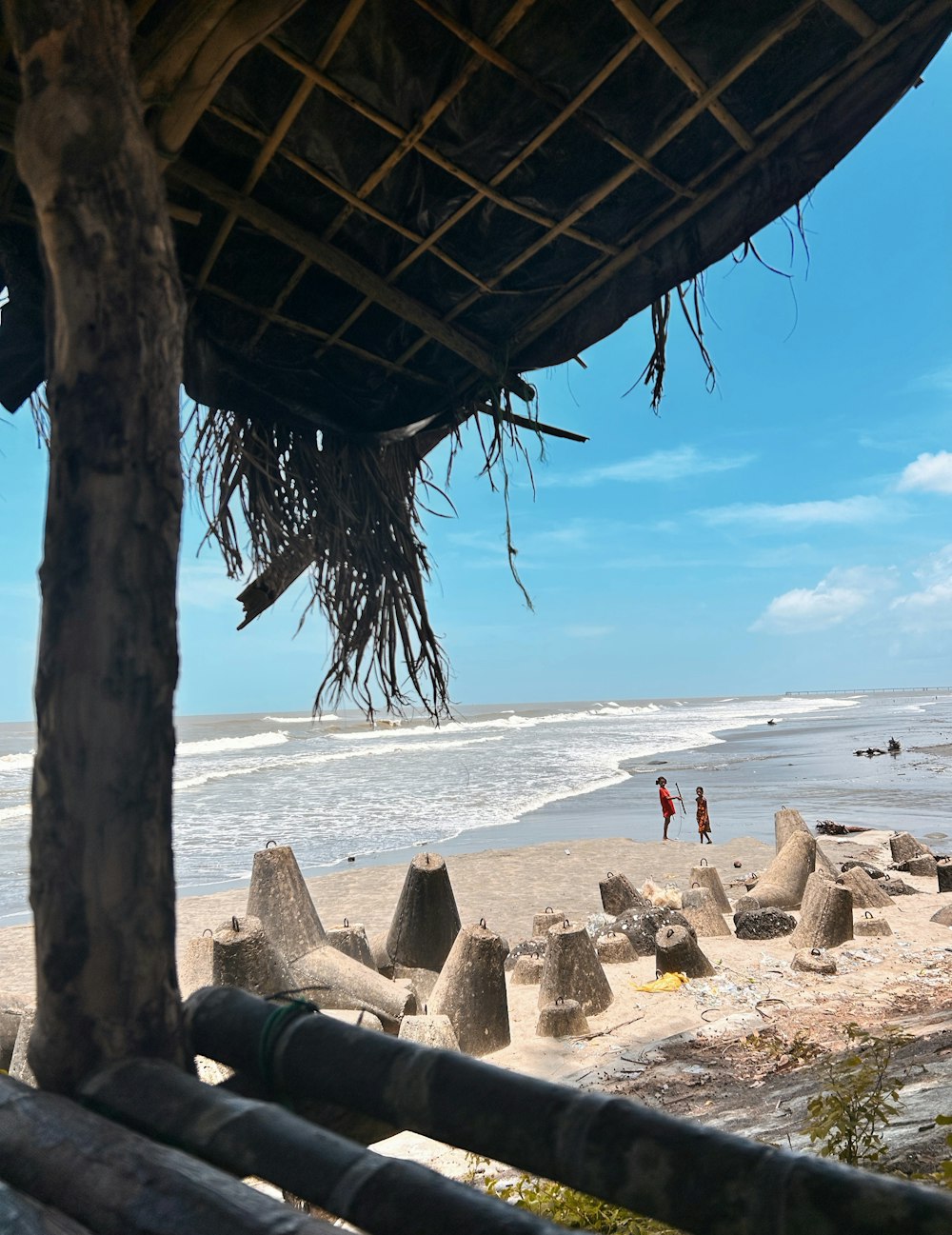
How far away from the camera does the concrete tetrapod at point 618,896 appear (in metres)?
9.03

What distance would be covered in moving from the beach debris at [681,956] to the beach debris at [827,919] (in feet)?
3.84

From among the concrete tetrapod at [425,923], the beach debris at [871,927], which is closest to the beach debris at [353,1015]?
the concrete tetrapod at [425,923]

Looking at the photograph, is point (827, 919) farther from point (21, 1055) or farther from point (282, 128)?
point (282, 128)

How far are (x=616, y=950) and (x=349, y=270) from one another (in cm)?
598

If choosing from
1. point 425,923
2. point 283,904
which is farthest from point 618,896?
point 283,904

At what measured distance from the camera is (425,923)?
22.9ft

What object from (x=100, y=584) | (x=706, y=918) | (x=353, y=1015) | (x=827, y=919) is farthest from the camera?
(x=706, y=918)

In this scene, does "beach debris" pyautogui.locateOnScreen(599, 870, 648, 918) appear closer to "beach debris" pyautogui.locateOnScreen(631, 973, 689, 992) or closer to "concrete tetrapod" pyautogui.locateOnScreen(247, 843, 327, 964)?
"beach debris" pyautogui.locateOnScreen(631, 973, 689, 992)

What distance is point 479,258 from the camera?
349cm

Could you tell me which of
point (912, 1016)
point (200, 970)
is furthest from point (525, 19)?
point (912, 1016)

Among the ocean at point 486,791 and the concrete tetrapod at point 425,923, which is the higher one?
the concrete tetrapod at point 425,923

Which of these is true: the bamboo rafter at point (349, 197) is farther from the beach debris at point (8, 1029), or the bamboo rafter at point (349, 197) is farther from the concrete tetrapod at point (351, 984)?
the beach debris at point (8, 1029)

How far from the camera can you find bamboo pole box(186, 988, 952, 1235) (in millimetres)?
1197

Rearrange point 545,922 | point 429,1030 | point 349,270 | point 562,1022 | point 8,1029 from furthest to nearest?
point 545,922
point 562,1022
point 8,1029
point 429,1030
point 349,270
